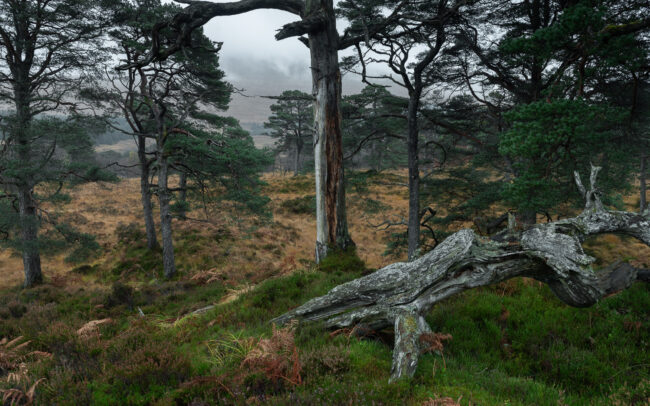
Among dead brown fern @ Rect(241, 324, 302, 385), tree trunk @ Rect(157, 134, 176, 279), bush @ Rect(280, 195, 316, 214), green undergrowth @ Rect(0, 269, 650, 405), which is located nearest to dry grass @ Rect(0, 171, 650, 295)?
bush @ Rect(280, 195, 316, 214)

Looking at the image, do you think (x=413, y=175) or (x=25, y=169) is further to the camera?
(x=413, y=175)

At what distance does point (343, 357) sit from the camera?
3.38 meters

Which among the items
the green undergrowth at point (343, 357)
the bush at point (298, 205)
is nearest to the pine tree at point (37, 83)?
the green undergrowth at point (343, 357)

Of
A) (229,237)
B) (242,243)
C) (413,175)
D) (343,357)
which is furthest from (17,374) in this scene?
(229,237)

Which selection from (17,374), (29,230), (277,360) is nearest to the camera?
(277,360)

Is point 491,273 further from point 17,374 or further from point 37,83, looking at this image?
point 37,83

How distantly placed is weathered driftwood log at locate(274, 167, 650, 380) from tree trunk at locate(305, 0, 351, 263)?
2310 mm

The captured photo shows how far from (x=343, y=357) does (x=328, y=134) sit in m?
4.52

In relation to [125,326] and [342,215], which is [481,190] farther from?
[125,326]

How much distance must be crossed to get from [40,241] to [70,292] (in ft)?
7.66

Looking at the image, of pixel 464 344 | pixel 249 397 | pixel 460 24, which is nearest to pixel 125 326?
pixel 249 397

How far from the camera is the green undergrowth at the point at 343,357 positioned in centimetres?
298

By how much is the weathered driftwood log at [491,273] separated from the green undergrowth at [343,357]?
0.40 meters

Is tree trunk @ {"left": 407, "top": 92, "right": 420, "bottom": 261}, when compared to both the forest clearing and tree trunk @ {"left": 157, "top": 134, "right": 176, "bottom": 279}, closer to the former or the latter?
the forest clearing
